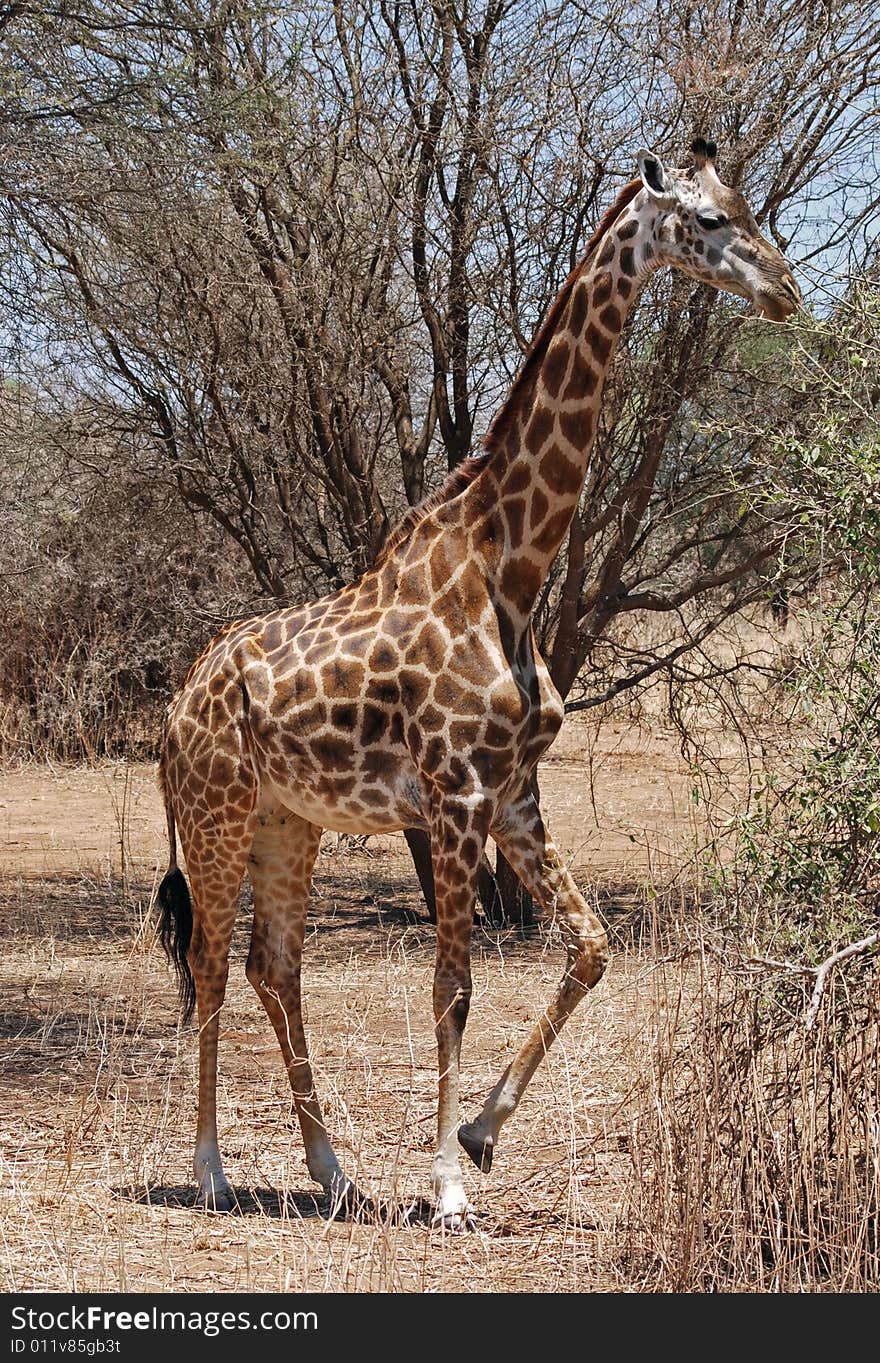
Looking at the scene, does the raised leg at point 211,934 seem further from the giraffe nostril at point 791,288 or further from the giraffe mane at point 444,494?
the giraffe nostril at point 791,288

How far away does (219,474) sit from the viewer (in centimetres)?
915

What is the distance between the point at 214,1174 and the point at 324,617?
188cm

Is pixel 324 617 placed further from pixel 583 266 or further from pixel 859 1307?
pixel 859 1307

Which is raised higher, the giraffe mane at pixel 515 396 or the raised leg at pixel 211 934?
the giraffe mane at pixel 515 396

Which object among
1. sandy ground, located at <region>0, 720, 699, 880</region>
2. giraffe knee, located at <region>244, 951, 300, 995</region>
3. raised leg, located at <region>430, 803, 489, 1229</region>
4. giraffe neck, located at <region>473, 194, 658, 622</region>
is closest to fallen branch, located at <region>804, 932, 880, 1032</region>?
raised leg, located at <region>430, 803, 489, 1229</region>

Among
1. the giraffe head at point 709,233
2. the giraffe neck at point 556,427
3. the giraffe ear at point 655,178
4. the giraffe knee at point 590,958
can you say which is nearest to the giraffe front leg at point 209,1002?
the giraffe knee at point 590,958

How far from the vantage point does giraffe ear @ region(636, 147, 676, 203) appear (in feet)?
15.8

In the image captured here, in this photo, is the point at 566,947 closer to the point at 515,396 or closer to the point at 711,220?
the point at 515,396

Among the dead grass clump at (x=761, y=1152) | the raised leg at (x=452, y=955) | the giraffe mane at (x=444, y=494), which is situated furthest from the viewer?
the giraffe mane at (x=444, y=494)

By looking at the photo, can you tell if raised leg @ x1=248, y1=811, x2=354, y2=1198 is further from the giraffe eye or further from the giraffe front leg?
the giraffe eye

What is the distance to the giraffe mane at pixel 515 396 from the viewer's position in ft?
16.6

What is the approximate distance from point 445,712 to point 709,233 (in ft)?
5.50

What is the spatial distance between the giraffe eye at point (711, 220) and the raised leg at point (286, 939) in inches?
95.1

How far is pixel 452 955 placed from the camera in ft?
16.1
